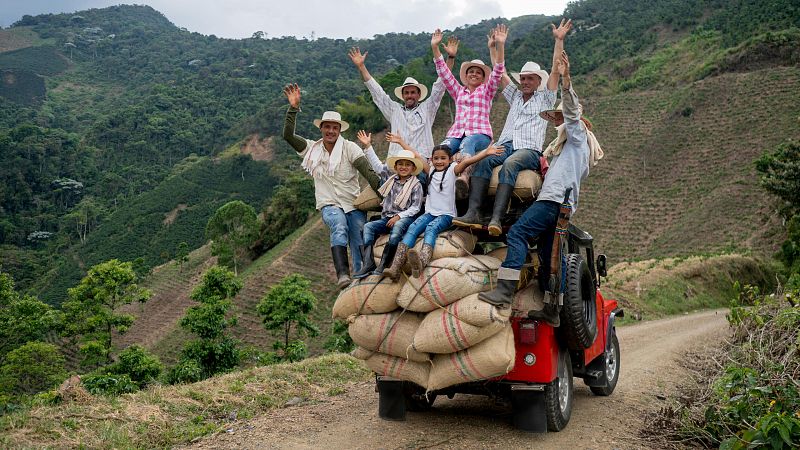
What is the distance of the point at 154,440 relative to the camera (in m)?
5.91

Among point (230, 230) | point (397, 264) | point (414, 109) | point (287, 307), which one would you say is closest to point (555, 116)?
point (414, 109)

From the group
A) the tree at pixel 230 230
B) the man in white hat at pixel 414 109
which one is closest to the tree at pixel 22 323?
the tree at pixel 230 230

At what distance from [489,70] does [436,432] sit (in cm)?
392

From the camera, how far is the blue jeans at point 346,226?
6543mm

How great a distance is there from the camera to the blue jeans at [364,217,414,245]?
18.7ft

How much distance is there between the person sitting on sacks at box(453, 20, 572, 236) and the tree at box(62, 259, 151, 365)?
76.2 ft

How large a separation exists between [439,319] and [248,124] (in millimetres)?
96197

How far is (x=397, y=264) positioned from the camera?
5.38 metres

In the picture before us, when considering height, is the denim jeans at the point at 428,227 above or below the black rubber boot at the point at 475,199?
below

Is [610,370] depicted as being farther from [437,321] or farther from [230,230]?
[230,230]

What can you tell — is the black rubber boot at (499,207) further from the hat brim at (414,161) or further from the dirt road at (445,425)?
the dirt road at (445,425)

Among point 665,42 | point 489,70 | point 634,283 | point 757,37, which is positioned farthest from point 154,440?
point 665,42

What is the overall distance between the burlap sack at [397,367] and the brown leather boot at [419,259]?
0.76 metres

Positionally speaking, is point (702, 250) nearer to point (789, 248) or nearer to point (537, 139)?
point (789, 248)
